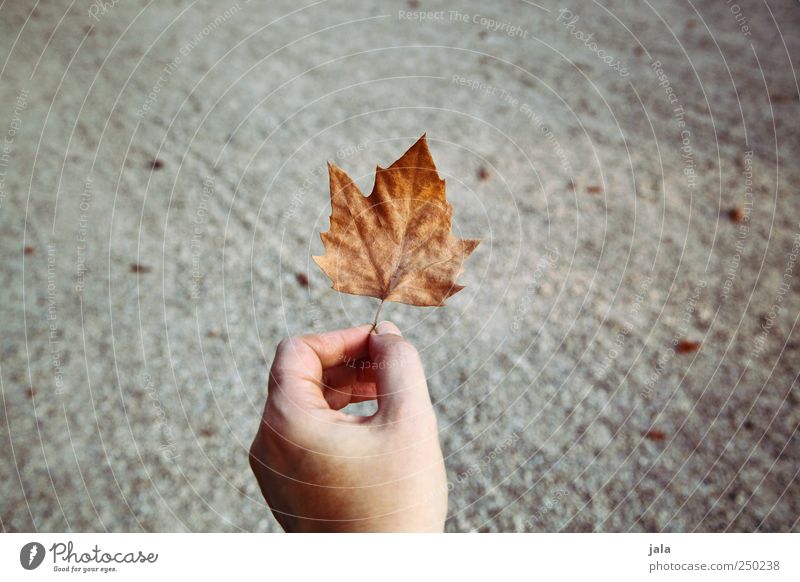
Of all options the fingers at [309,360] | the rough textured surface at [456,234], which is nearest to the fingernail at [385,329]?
the fingers at [309,360]

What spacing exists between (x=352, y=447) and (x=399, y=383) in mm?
82

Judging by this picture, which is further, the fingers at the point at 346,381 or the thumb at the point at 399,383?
the fingers at the point at 346,381

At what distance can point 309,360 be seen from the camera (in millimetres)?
781

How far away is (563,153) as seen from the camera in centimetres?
168

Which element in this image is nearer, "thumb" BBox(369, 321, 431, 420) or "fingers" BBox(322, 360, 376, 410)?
"thumb" BBox(369, 321, 431, 420)

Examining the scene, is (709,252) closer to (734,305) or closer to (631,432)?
(734,305)

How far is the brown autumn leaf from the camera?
71 cm

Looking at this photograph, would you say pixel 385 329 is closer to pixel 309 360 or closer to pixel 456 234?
pixel 309 360

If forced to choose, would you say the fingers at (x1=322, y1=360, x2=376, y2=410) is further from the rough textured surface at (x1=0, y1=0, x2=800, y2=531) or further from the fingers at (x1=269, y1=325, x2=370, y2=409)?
the rough textured surface at (x1=0, y1=0, x2=800, y2=531)

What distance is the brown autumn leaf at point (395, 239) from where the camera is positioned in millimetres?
705

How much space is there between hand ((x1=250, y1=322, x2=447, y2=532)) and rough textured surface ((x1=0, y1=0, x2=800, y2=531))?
41 cm
